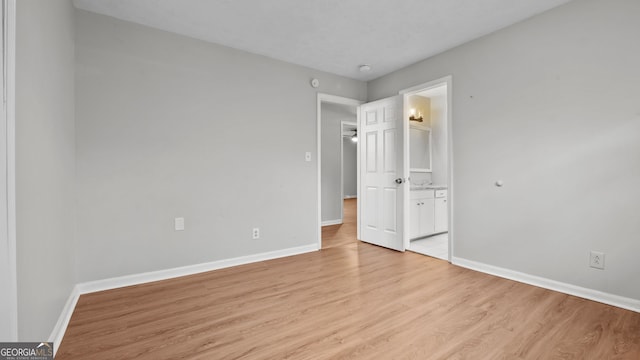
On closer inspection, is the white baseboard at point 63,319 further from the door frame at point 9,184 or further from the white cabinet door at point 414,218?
the white cabinet door at point 414,218

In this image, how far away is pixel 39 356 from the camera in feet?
4.30

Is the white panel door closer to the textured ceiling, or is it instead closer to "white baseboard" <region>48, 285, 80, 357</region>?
the textured ceiling

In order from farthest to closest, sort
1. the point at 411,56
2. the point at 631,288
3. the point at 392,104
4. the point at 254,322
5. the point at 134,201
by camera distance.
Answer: the point at 392,104 < the point at 411,56 < the point at 134,201 < the point at 631,288 < the point at 254,322

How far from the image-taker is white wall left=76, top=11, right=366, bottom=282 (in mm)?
2520

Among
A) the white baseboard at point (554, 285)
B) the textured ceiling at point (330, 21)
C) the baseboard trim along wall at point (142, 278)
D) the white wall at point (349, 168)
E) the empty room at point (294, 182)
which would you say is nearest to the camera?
the empty room at point (294, 182)

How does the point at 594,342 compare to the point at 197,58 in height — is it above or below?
below

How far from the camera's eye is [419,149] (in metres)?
5.08

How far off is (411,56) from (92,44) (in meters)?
3.27

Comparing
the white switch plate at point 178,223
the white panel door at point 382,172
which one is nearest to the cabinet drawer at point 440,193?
the white panel door at point 382,172

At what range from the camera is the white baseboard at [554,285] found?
84.0 inches

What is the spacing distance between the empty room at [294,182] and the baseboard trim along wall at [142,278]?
2 cm

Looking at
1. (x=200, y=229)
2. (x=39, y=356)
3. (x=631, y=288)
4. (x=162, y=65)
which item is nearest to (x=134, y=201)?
(x=200, y=229)

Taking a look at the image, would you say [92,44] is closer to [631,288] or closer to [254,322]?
[254,322]

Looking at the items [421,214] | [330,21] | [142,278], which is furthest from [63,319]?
[421,214]
